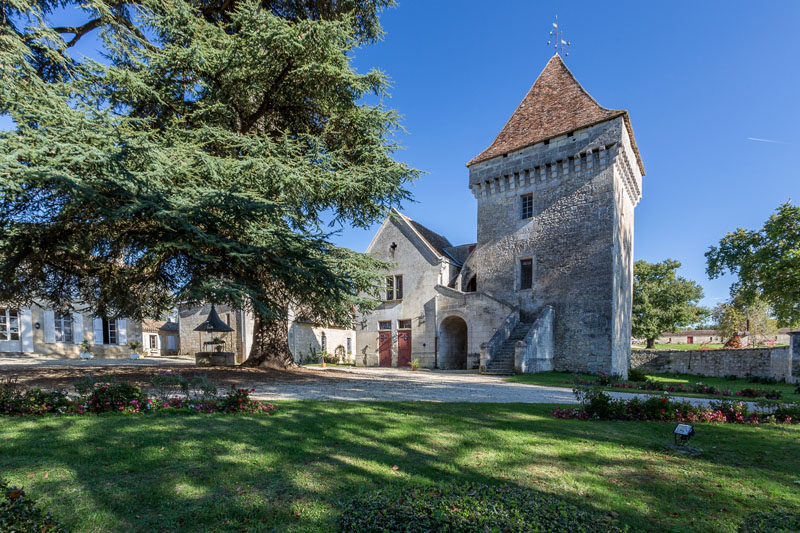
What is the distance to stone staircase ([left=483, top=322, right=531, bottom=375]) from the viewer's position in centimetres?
1842

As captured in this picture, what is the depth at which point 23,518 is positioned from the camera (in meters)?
2.74

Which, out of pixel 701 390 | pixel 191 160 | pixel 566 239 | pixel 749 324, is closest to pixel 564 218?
pixel 566 239

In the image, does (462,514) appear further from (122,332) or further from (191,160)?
(122,332)

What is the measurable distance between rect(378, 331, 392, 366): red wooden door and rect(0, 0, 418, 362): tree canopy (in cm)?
1142

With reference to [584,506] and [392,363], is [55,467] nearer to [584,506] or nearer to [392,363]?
[584,506]

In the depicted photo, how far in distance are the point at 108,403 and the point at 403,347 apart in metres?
19.1

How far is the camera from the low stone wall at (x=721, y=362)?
2122 cm

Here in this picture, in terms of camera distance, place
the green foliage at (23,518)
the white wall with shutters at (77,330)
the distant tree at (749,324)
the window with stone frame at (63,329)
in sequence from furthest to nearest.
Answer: the distant tree at (749,324) < the white wall with shutters at (77,330) < the window with stone frame at (63,329) < the green foliage at (23,518)

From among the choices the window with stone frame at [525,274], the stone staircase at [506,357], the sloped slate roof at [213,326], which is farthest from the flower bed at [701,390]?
the sloped slate roof at [213,326]

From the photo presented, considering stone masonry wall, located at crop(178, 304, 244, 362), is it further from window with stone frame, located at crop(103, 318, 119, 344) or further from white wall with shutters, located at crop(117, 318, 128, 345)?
window with stone frame, located at crop(103, 318, 119, 344)

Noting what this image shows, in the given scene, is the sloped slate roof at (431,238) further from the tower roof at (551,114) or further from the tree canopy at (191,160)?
the tree canopy at (191,160)

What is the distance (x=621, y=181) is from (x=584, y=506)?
20.7m

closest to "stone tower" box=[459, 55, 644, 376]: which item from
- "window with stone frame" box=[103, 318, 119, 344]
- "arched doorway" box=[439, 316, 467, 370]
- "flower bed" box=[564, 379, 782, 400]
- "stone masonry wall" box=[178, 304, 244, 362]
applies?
"arched doorway" box=[439, 316, 467, 370]

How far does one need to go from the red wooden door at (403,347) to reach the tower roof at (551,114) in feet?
36.0
